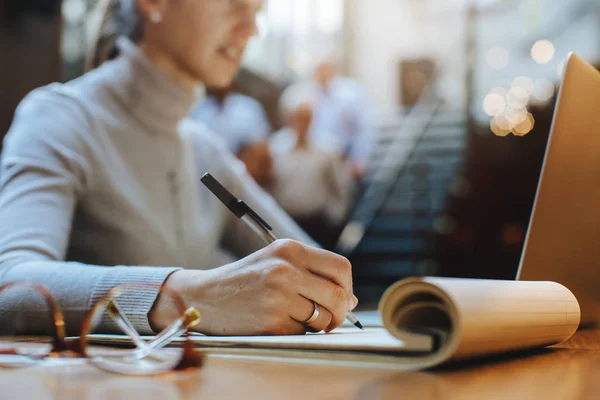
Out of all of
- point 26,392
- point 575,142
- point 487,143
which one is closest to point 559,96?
point 575,142

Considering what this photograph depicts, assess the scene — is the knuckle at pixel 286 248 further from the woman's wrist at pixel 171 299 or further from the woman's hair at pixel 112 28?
the woman's hair at pixel 112 28

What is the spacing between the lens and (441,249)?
422 cm

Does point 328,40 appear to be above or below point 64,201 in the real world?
above

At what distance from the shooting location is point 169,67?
3.75ft

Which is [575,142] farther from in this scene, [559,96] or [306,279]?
[306,279]

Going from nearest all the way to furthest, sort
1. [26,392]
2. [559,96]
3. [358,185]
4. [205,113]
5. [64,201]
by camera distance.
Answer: [26,392], [559,96], [64,201], [205,113], [358,185]

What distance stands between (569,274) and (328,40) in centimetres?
745

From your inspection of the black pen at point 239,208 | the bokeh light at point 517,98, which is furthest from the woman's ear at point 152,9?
the bokeh light at point 517,98

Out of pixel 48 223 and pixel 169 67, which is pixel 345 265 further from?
pixel 169 67

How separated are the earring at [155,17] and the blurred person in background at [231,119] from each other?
2387 millimetres

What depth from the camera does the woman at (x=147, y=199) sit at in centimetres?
58

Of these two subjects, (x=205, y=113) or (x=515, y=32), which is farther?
(x=515, y=32)

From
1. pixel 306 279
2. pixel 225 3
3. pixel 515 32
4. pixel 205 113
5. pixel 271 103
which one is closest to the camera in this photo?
pixel 306 279

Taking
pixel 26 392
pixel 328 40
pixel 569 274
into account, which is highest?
pixel 328 40
